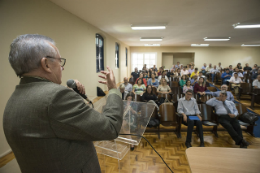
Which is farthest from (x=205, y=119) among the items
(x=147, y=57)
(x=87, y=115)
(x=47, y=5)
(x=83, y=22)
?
(x=147, y=57)

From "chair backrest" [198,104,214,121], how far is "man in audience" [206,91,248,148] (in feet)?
0.45

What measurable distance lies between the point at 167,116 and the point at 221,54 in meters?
14.3

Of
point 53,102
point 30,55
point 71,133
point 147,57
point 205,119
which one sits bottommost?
point 205,119

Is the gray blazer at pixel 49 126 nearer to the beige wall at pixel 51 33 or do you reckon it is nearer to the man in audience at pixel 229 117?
the beige wall at pixel 51 33

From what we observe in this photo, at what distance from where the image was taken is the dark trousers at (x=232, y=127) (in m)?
3.02

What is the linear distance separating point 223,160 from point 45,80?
3.72 feet

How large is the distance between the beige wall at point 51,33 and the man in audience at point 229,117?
10.7 ft

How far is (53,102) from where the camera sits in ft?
1.78

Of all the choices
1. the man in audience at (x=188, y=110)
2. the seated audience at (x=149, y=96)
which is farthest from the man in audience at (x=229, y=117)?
the seated audience at (x=149, y=96)

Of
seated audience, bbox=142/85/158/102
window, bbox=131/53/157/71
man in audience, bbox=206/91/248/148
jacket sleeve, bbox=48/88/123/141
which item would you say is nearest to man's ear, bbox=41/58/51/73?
jacket sleeve, bbox=48/88/123/141

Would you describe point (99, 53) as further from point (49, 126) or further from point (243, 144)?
point (49, 126)

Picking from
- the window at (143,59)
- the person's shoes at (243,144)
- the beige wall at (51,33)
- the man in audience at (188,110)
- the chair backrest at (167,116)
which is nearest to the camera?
the beige wall at (51,33)

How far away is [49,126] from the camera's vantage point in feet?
1.82

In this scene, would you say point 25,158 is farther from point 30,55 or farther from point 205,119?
point 205,119
